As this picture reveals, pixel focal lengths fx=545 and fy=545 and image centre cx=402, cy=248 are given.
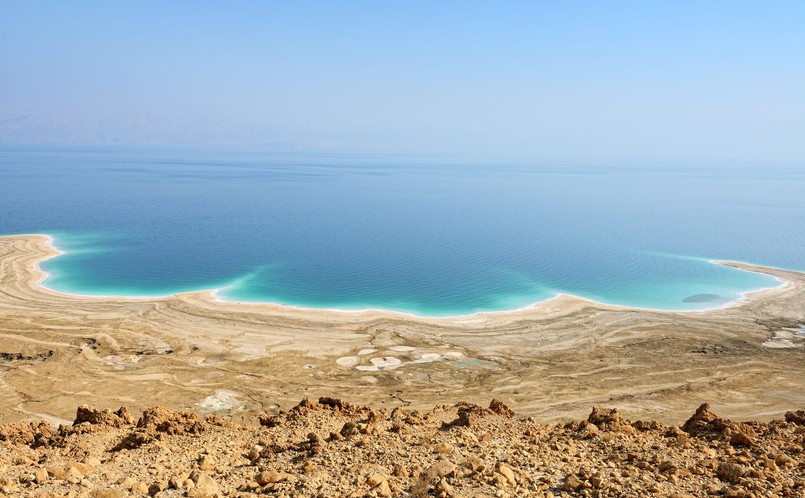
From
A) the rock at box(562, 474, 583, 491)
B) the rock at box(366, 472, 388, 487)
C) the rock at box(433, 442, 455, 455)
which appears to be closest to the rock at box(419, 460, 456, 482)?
the rock at box(366, 472, 388, 487)

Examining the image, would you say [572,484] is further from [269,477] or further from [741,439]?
[269,477]

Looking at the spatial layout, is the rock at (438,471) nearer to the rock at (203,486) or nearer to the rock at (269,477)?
the rock at (269,477)

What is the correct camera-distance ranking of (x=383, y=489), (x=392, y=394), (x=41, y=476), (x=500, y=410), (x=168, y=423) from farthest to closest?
1. (x=392, y=394)
2. (x=500, y=410)
3. (x=168, y=423)
4. (x=41, y=476)
5. (x=383, y=489)

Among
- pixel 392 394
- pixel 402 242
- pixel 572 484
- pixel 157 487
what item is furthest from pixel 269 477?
pixel 402 242

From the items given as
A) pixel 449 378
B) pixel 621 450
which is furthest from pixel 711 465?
pixel 449 378

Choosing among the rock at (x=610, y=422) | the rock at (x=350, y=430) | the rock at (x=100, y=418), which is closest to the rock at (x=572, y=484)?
the rock at (x=610, y=422)

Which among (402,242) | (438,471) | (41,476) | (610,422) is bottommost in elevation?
(402,242)
